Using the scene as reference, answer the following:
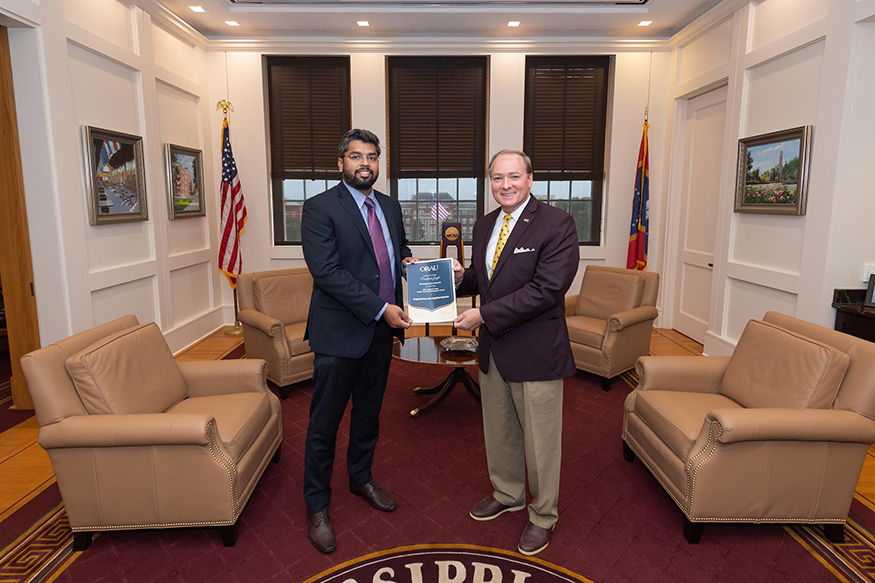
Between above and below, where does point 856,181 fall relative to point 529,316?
above

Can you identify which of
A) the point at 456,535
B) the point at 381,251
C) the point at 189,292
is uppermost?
the point at 381,251

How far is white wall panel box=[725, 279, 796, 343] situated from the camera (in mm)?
4094

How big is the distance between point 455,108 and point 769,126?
335 cm

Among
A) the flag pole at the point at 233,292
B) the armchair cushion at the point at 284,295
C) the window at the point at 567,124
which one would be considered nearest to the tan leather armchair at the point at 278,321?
the armchair cushion at the point at 284,295

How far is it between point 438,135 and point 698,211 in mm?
3151

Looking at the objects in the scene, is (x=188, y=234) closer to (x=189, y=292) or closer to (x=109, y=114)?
(x=189, y=292)

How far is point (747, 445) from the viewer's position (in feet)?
7.03

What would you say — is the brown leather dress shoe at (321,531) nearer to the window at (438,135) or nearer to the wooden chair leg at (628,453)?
the wooden chair leg at (628,453)

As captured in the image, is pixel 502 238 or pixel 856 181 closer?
pixel 502 238

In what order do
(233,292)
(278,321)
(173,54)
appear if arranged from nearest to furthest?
(278,321) → (173,54) → (233,292)

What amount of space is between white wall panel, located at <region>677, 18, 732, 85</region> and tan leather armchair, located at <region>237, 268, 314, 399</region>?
461 centimetres

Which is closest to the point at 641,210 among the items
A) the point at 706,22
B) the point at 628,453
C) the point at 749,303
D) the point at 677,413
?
the point at 749,303

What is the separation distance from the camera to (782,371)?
2.41 m

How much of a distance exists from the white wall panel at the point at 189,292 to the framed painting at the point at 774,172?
221 inches
